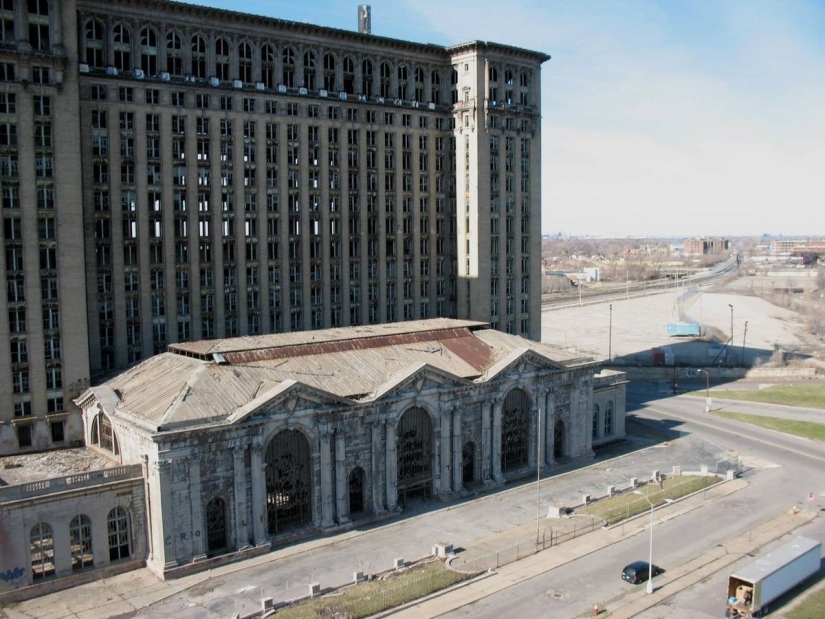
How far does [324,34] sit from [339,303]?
34.6 meters

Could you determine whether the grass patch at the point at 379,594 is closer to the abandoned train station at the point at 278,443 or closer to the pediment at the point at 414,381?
the abandoned train station at the point at 278,443

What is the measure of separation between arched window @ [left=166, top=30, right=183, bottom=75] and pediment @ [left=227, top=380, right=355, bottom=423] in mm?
43235

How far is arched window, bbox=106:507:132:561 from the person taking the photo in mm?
67875

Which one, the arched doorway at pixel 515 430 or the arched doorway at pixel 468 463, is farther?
the arched doorway at pixel 515 430

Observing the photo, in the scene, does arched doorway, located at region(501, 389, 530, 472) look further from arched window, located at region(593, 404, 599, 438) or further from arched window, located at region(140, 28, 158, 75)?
arched window, located at region(140, 28, 158, 75)

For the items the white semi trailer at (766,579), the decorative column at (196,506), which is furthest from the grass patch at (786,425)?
the decorative column at (196,506)

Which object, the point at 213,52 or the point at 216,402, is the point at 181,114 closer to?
the point at 213,52

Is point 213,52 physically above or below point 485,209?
above

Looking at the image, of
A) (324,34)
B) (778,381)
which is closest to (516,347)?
(324,34)

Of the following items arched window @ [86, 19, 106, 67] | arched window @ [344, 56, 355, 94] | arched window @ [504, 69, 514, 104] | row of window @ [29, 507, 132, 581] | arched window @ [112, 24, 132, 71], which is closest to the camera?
row of window @ [29, 507, 132, 581]

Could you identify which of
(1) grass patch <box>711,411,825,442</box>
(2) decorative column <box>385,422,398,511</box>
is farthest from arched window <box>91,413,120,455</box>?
(1) grass patch <box>711,411,825,442</box>

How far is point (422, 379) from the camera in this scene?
8231 centimetres

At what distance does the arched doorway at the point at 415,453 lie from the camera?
8262 cm

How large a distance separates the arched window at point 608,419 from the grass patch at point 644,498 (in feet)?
57.7
